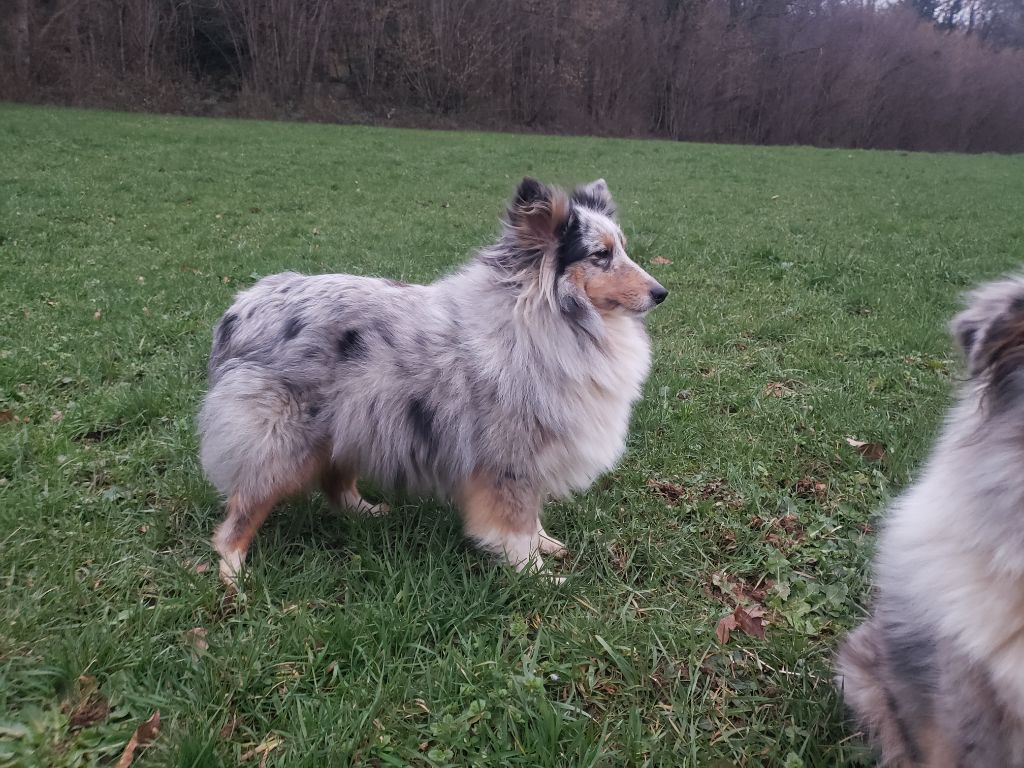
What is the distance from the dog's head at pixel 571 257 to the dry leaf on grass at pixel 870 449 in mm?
1673

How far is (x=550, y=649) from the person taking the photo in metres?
2.48

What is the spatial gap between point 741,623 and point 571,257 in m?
1.72

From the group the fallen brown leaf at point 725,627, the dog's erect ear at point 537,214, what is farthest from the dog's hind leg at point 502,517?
the dog's erect ear at point 537,214

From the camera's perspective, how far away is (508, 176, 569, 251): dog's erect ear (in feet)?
9.60

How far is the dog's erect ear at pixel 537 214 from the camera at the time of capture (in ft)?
9.60

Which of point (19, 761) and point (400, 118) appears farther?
point (400, 118)

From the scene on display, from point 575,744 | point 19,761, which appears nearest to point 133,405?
point 19,761

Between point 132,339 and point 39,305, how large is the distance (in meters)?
1.42

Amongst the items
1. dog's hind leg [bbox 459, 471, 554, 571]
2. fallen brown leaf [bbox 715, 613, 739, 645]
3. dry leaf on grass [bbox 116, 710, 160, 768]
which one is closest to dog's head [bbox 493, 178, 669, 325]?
dog's hind leg [bbox 459, 471, 554, 571]

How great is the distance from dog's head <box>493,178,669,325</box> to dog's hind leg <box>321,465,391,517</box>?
137 centimetres

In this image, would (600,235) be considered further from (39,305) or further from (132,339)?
(39,305)

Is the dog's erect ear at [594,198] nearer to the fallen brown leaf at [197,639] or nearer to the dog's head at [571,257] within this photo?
the dog's head at [571,257]

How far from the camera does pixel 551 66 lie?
3128cm

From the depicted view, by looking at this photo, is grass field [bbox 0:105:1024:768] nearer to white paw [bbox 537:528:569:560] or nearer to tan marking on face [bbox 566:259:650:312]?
white paw [bbox 537:528:569:560]
